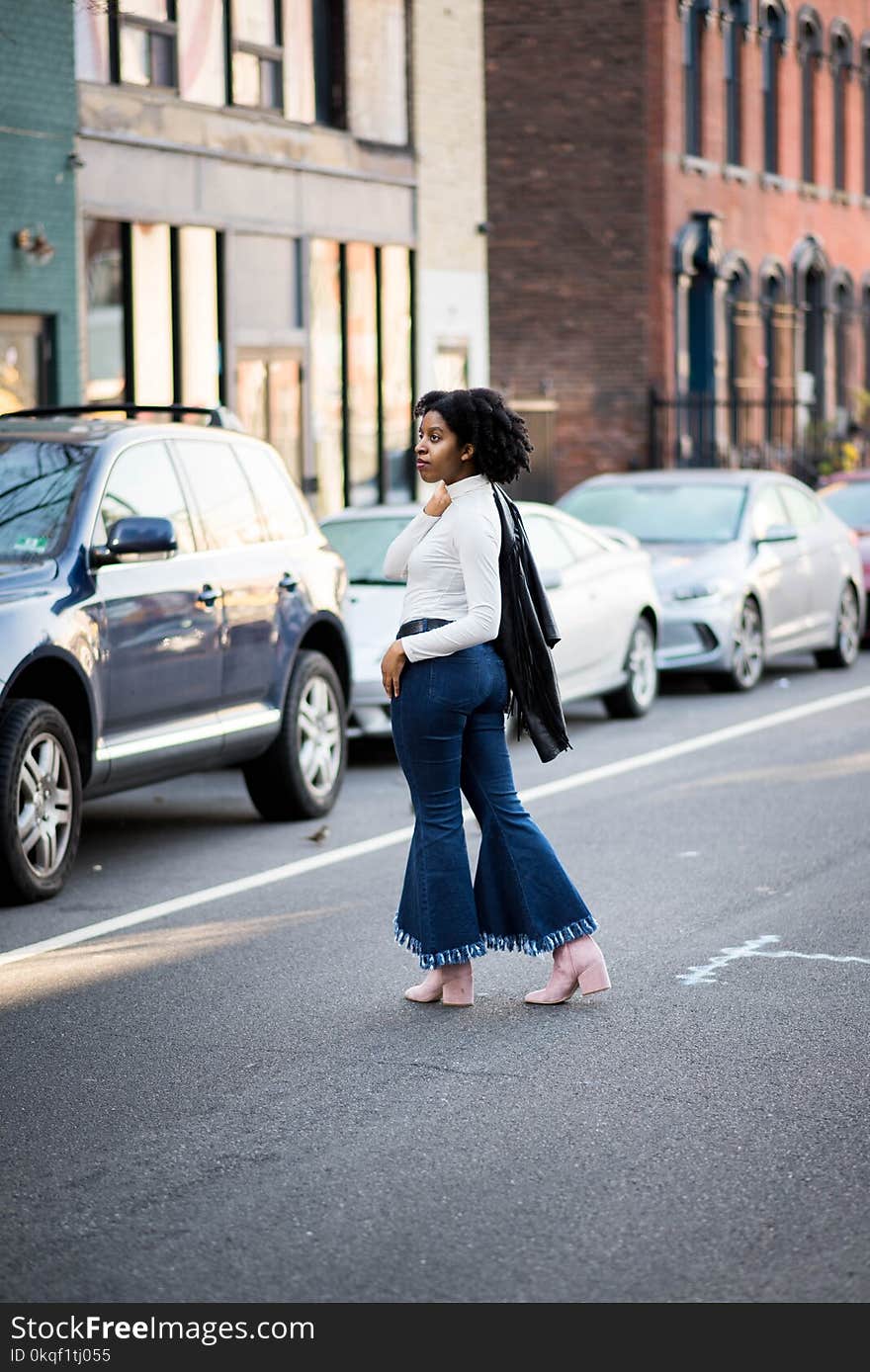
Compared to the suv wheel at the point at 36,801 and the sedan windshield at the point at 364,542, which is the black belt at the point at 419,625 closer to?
the suv wheel at the point at 36,801

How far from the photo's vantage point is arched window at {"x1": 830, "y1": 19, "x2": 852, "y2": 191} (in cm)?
3806

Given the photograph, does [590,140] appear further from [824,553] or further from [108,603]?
[108,603]

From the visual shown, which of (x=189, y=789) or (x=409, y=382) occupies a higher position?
(x=409, y=382)

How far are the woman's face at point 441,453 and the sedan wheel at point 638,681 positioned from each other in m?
8.45

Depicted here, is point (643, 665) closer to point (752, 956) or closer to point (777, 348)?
point (752, 956)

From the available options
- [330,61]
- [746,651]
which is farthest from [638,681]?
[330,61]

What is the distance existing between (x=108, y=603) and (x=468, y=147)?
57.6 feet

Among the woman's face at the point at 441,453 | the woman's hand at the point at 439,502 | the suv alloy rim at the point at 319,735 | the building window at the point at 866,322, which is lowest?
the suv alloy rim at the point at 319,735

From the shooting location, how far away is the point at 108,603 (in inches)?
372

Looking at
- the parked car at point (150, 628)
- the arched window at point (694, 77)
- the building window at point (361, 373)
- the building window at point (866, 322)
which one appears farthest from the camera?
the building window at point (866, 322)

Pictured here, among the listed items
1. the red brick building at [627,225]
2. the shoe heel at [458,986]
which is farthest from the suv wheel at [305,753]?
the red brick building at [627,225]

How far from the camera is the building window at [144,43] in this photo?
65.0 feet

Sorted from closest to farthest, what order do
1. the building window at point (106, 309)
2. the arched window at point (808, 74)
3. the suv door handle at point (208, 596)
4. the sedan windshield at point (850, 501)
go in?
the suv door handle at point (208, 596)
the building window at point (106, 309)
the sedan windshield at point (850, 501)
the arched window at point (808, 74)

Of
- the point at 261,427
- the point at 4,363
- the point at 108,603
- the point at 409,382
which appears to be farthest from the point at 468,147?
the point at 108,603
